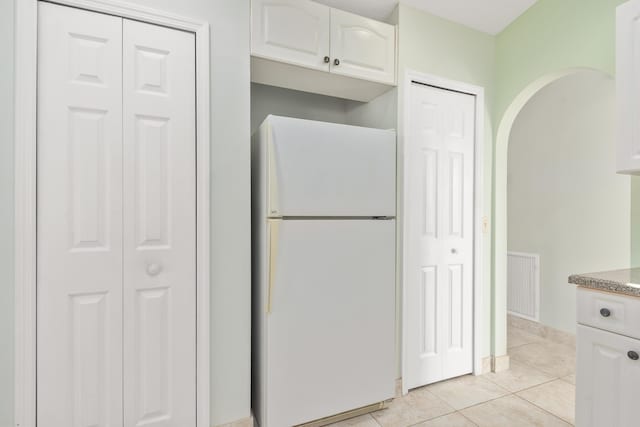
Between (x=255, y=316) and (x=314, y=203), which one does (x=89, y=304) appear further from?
(x=314, y=203)

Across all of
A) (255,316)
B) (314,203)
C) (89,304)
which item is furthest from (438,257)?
(89,304)

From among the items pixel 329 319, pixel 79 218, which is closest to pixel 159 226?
pixel 79 218

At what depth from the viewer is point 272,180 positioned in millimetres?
1680

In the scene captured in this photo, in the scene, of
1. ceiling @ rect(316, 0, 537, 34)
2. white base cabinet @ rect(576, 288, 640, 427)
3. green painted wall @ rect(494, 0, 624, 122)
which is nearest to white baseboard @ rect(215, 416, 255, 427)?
white base cabinet @ rect(576, 288, 640, 427)

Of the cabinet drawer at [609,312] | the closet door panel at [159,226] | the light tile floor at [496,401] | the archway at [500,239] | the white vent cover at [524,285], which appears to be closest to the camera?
the cabinet drawer at [609,312]

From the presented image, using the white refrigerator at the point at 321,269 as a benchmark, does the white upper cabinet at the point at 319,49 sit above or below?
above

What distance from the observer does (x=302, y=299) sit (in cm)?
176

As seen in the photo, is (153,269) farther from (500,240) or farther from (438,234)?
(500,240)

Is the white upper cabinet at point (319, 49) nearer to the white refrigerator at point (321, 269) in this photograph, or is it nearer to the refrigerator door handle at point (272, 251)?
the white refrigerator at point (321, 269)

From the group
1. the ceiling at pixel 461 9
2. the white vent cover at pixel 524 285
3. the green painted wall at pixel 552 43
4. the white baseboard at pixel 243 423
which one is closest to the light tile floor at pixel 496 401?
the white baseboard at pixel 243 423

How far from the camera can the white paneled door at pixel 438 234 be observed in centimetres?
221

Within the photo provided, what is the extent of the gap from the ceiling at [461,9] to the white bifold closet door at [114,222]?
3.70 ft

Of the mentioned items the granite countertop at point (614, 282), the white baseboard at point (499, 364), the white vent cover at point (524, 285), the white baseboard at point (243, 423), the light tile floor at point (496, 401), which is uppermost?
the granite countertop at point (614, 282)

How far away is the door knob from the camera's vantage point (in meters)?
1.56
